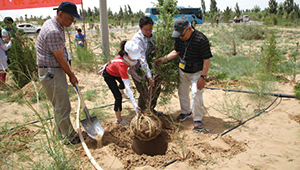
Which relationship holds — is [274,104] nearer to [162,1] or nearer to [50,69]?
[162,1]

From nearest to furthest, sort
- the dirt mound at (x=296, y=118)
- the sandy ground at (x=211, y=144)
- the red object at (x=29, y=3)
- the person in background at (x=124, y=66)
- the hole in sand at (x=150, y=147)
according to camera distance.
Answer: the sandy ground at (x=211, y=144) → the person in background at (x=124, y=66) → the hole in sand at (x=150, y=147) → the dirt mound at (x=296, y=118) → the red object at (x=29, y=3)

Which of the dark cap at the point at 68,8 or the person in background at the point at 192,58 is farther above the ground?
the dark cap at the point at 68,8

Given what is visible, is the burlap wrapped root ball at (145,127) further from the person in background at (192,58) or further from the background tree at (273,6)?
the background tree at (273,6)

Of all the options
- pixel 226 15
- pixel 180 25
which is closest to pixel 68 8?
pixel 180 25

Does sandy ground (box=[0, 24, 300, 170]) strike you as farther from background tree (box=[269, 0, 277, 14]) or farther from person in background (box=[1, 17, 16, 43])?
background tree (box=[269, 0, 277, 14])

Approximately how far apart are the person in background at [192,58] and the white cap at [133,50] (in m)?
0.45

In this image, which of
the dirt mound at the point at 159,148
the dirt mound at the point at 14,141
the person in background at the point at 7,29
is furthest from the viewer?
the person in background at the point at 7,29

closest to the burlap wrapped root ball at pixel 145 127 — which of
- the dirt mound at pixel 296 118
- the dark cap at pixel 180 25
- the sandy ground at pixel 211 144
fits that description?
the sandy ground at pixel 211 144

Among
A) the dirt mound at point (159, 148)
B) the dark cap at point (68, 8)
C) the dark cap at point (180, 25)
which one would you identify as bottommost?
the dirt mound at point (159, 148)

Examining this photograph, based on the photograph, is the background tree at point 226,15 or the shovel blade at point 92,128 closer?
the shovel blade at point 92,128

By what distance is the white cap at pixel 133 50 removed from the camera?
3.29 m

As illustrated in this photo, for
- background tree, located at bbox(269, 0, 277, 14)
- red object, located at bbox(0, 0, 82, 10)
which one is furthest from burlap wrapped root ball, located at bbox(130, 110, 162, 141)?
background tree, located at bbox(269, 0, 277, 14)

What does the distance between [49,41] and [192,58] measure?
222cm

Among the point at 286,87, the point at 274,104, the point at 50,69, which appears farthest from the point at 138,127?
the point at 286,87
